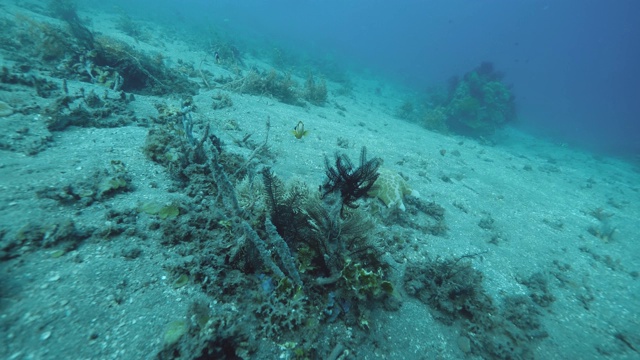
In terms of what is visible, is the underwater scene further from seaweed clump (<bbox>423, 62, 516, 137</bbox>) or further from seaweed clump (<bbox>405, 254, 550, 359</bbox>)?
seaweed clump (<bbox>423, 62, 516, 137</bbox>)

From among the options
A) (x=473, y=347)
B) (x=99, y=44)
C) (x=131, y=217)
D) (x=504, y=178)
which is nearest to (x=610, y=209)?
(x=504, y=178)

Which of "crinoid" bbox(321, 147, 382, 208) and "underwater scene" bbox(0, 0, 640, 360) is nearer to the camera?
"underwater scene" bbox(0, 0, 640, 360)

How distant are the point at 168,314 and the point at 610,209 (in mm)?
18793

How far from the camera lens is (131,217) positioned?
12.9 feet

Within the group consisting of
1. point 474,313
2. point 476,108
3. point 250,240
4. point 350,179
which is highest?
point 476,108

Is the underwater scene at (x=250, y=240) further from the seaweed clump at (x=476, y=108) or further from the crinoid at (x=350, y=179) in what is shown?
the seaweed clump at (x=476, y=108)

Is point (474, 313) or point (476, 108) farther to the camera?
point (476, 108)

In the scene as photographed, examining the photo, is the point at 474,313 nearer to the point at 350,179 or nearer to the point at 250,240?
the point at 350,179

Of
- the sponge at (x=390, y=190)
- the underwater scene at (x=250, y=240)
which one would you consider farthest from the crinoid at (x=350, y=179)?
the sponge at (x=390, y=190)

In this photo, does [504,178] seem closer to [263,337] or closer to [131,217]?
[263,337]

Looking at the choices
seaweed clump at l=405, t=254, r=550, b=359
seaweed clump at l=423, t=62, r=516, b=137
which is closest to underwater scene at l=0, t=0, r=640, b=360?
seaweed clump at l=405, t=254, r=550, b=359

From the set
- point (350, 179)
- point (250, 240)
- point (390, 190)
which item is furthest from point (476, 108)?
point (250, 240)

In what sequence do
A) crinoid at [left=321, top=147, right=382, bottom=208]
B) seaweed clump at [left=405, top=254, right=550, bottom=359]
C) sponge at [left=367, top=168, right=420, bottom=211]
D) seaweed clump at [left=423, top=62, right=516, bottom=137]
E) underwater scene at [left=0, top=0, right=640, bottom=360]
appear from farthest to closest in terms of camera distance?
seaweed clump at [left=423, top=62, right=516, bottom=137] → sponge at [left=367, top=168, right=420, bottom=211] → seaweed clump at [left=405, top=254, right=550, bottom=359] → crinoid at [left=321, top=147, right=382, bottom=208] → underwater scene at [left=0, top=0, right=640, bottom=360]

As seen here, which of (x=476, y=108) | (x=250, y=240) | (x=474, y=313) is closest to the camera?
(x=250, y=240)
